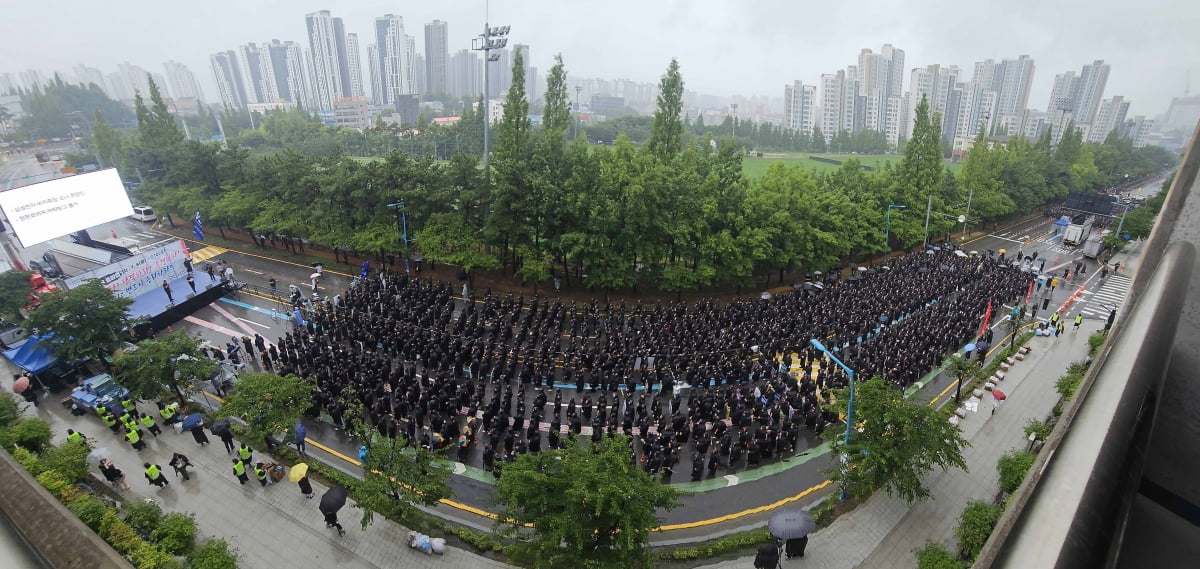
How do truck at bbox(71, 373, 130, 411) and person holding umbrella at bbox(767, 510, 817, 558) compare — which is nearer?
person holding umbrella at bbox(767, 510, 817, 558)

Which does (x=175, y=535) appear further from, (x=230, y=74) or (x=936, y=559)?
(x=230, y=74)

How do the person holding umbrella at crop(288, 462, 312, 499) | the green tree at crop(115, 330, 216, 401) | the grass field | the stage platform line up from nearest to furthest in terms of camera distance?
the person holding umbrella at crop(288, 462, 312, 499) → the green tree at crop(115, 330, 216, 401) → the stage platform → the grass field

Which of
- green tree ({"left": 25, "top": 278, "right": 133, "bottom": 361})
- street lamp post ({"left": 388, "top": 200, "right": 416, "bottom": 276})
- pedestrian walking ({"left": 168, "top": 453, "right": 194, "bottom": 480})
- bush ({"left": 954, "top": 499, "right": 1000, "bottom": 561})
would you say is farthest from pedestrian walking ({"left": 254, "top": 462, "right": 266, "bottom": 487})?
bush ({"left": 954, "top": 499, "right": 1000, "bottom": 561})

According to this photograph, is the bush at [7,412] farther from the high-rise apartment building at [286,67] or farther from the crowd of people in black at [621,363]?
the high-rise apartment building at [286,67]

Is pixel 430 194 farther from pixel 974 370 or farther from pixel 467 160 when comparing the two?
pixel 974 370

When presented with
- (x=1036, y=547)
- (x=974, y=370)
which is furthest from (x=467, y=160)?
(x=1036, y=547)

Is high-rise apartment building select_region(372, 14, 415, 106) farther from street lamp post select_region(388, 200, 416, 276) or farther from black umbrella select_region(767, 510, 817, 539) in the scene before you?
black umbrella select_region(767, 510, 817, 539)

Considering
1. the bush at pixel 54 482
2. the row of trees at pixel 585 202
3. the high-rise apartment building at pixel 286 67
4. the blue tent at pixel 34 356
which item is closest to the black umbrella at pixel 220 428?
the bush at pixel 54 482
